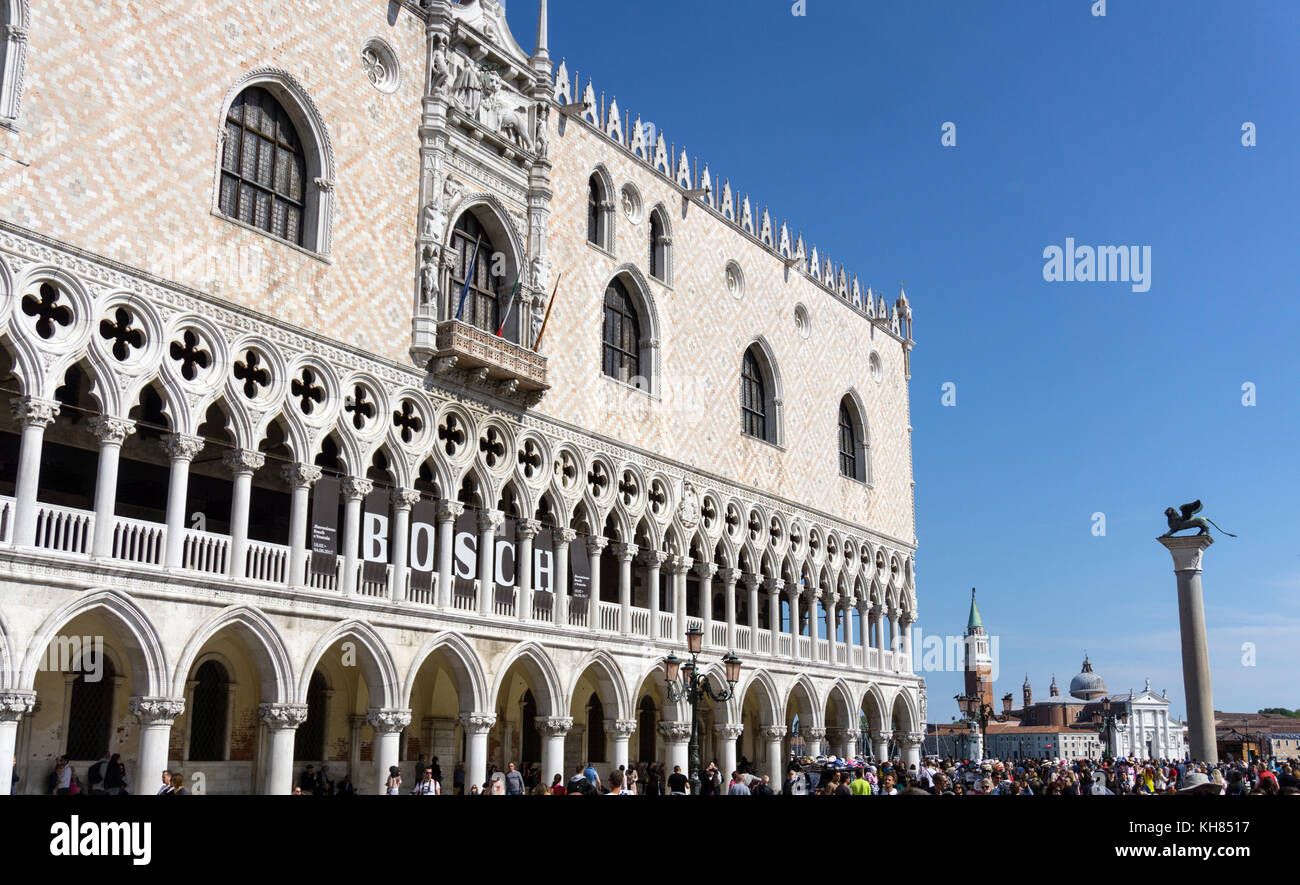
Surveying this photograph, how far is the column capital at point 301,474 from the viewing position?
15.8 metres

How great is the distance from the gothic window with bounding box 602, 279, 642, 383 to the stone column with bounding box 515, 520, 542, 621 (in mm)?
3807

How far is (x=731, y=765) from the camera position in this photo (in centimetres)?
2303

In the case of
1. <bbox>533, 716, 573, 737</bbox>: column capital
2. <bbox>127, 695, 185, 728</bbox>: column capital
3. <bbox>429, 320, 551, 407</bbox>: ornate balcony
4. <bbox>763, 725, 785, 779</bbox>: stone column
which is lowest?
<bbox>763, 725, 785, 779</bbox>: stone column

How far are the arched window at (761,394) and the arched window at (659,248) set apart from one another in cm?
333

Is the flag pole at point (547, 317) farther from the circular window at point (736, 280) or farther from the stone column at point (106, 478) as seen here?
the stone column at point (106, 478)

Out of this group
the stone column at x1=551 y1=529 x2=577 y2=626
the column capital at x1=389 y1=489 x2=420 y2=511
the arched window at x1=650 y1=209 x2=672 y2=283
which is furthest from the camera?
the arched window at x1=650 y1=209 x2=672 y2=283

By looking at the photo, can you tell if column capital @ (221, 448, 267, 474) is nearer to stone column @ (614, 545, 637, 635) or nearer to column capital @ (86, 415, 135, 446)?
column capital @ (86, 415, 135, 446)

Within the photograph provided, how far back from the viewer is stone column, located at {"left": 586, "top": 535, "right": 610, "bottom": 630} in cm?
2034

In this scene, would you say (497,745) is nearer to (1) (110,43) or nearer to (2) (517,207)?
(2) (517,207)

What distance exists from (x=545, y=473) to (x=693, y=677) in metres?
4.67

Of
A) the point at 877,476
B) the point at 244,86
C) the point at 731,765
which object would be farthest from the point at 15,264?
the point at 877,476

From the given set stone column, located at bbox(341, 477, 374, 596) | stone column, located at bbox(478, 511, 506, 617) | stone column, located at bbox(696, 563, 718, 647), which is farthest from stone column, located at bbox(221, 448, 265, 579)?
stone column, located at bbox(696, 563, 718, 647)

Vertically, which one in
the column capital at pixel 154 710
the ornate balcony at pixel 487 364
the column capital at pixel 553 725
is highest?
the ornate balcony at pixel 487 364

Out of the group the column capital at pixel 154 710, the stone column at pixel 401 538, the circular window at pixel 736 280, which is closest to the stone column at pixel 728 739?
the stone column at pixel 401 538
